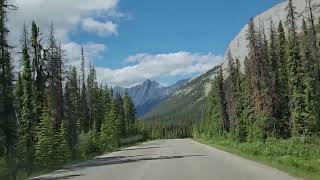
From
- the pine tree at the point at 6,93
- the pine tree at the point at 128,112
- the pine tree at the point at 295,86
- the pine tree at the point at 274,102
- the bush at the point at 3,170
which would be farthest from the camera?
the pine tree at the point at 128,112

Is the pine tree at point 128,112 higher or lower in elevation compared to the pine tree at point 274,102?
higher

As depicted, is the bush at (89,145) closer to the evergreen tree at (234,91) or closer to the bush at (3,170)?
the evergreen tree at (234,91)

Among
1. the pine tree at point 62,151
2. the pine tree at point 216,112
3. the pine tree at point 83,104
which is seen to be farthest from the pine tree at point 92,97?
the pine tree at point 62,151

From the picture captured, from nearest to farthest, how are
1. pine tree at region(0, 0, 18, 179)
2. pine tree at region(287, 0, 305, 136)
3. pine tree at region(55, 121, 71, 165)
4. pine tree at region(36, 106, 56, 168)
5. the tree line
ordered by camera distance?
pine tree at region(0, 0, 18, 179)
pine tree at region(36, 106, 56, 168)
pine tree at region(55, 121, 71, 165)
the tree line
pine tree at region(287, 0, 305, 136)

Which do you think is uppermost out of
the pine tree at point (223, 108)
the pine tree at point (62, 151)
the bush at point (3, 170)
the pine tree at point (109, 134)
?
the pine tree at point (223, 108)

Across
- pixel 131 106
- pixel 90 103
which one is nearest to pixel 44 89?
pixel 90 103

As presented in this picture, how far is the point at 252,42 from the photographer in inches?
2458

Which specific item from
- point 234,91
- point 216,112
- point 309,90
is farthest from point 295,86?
point 216,112

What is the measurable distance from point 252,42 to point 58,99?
22522 millimetres

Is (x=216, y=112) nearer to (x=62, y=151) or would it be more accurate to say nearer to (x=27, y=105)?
(x=27, y=105)

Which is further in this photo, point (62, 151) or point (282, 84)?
point (282, 84)

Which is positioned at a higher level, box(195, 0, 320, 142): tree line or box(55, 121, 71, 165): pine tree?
box(195, 0, 320, 142): tree line

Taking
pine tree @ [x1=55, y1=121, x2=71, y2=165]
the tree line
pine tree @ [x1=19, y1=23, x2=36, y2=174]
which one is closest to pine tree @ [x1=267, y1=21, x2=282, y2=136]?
the tree line

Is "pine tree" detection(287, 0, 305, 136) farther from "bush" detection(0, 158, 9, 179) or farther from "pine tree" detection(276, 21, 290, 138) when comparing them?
"bush" detection(0, 158, 9, 179)
